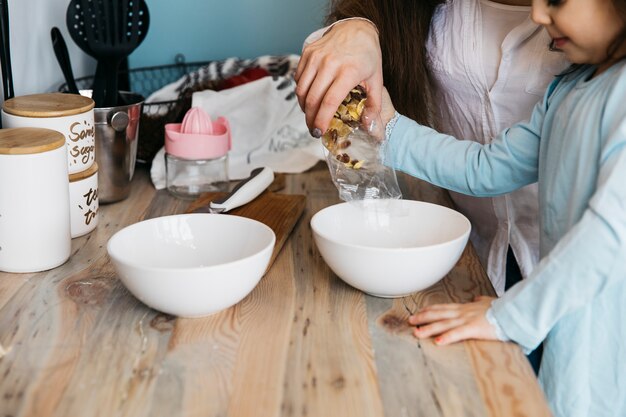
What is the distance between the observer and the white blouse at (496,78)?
50.3 inches

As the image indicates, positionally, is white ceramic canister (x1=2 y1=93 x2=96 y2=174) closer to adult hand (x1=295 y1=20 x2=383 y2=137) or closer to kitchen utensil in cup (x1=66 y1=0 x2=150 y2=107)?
kitchen utensil in cup (x1=66 y1=0 x2=150 y2=107)

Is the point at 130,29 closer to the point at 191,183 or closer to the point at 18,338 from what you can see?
the point at 191,183

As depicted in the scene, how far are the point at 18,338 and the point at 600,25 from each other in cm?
78

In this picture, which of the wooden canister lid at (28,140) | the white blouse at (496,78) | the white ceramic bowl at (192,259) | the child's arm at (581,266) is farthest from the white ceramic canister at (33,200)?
the white blouse at (496,78)

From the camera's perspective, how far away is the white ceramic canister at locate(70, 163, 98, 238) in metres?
1.17

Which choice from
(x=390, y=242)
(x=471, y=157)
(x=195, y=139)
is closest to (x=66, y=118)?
(x=195, y=139)

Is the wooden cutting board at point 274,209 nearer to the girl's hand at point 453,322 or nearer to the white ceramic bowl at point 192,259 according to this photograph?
the white ceramic bowl at point 192,259

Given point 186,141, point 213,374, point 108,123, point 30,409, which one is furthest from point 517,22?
point 30,409

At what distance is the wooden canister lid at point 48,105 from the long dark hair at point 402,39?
19.2 inches

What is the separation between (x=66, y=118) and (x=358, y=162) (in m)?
0.44

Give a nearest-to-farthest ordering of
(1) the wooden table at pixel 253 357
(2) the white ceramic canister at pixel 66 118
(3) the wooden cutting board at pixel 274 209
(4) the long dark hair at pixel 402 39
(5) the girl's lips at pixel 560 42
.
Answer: (1) the wooden table at pixel 253 357, (5) the girl's lips at pixel 560 42, (2) the white ceramic canister at pixel 66 118, (3) the wooden cutting board at pixel 274 209, (4) the long dark hair at pixel 402 39

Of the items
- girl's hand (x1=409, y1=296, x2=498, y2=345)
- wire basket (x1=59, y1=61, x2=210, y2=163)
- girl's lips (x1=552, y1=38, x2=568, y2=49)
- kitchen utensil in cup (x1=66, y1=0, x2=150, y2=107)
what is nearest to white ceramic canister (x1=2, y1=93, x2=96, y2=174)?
kitchen utensil in cup (x1=66, y1=0, x2=150, y2=107)

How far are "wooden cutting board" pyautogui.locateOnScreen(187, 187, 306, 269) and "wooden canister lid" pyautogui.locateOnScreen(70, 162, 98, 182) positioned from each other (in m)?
0.17

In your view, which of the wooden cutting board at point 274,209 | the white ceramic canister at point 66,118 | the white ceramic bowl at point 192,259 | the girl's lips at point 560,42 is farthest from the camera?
the wooden cutting board at point 274,209
